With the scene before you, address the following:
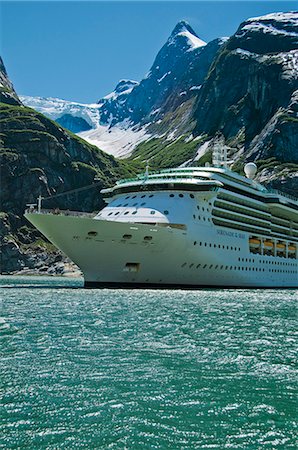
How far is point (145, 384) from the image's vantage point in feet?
36.0

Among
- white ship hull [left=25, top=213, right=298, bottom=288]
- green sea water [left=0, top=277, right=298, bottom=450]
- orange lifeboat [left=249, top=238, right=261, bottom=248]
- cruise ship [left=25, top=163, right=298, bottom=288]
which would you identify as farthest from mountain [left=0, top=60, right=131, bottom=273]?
green sea water [left=0, top=277, right=298, bottom=450]

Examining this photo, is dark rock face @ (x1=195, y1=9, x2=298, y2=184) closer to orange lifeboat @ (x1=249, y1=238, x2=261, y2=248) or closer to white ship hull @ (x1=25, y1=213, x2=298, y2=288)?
orange lifeboat @ (x1=249, y1=238, x2=261, y2=248)

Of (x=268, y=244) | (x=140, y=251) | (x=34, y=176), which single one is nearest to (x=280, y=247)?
(x=268, y=244)

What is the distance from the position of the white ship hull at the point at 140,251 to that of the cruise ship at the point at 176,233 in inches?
3.1

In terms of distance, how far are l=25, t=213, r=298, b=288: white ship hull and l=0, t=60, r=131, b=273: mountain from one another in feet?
305

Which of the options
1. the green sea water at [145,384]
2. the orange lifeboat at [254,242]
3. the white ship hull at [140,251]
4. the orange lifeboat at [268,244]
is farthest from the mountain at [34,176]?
the green sea water at [145,384]

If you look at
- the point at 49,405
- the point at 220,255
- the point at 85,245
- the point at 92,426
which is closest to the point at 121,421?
the point at 92,426

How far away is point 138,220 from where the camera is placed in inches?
1732

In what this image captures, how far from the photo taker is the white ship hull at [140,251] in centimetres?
3859

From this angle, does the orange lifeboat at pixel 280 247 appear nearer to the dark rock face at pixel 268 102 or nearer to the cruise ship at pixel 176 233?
the cruise ship at pixel 176 233

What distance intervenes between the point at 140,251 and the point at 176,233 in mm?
3655

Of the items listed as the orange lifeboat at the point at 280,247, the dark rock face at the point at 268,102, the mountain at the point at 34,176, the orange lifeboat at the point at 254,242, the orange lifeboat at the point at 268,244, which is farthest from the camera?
the dark rock face at the point at 268,102

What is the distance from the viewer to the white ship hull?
38594 mm

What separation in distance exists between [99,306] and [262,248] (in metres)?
37.0
